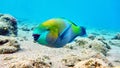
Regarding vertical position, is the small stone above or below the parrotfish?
above

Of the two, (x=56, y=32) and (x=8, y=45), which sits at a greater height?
(x=8, y=45)

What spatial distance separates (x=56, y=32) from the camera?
2701 mm

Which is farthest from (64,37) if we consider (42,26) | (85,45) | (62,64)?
(85,45)

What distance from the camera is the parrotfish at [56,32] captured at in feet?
8.63

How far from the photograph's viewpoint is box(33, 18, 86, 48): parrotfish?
8.63ft

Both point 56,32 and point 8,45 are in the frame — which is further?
point 8,45

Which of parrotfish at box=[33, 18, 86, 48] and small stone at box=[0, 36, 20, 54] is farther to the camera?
small stone at box=[0, 36, 20, 54]

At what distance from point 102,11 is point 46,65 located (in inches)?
7551

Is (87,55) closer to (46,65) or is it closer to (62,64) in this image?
(62,64)

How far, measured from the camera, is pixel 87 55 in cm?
541

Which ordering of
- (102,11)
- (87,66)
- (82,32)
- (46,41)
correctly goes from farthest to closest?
1. (102,11)
2. (87,66)
3. (82,32)
4. (46,41)

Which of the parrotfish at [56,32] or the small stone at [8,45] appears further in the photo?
the small stone at [8,45]

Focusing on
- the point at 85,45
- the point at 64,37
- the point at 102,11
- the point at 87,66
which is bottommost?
the point at 87,66

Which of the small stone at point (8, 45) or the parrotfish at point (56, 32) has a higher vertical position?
the small stone at point (8, 45)
